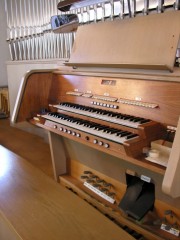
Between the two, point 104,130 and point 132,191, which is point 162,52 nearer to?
point 104,130

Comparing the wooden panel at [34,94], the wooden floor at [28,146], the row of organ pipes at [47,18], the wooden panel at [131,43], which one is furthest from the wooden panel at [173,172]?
the wooden floor at [28,146]

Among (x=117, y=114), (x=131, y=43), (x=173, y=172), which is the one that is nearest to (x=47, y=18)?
(x=131, y=43)

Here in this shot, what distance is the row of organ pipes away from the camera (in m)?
1.89

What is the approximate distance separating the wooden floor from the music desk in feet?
3.06

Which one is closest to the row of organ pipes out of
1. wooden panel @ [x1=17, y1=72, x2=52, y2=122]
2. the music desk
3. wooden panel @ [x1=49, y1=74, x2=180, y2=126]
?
wooden panel @ [x1=49, y1=74, x2=180, y2=126]

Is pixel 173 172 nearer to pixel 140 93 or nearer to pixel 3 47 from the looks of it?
pixel 140 93

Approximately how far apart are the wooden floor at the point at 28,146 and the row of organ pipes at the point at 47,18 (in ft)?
3.30

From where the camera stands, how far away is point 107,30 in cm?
175

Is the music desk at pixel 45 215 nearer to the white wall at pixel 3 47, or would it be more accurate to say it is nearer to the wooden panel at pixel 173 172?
the wooden panel at pixel 173 172

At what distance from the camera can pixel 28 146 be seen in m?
3.05

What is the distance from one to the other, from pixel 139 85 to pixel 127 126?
264mm

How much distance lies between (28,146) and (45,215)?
1925 mm

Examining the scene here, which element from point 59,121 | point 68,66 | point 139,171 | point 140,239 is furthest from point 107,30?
point 140,239

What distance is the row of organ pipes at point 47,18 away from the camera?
6.20ft
